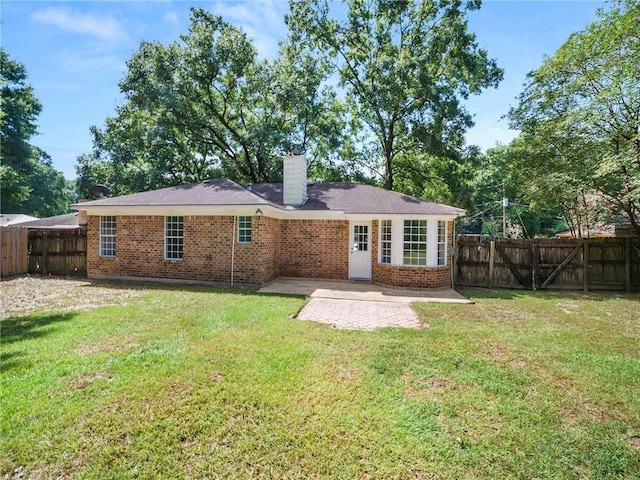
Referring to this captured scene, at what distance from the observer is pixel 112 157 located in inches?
957

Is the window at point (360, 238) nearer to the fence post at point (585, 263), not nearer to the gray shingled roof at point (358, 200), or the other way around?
the gray shingled roof at point (358, 200)

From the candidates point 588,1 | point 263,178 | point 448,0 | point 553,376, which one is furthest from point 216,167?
point 553,376

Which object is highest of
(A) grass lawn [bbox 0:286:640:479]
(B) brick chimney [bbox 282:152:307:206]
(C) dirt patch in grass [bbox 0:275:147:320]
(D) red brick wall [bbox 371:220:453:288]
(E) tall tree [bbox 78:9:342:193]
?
(E) tall tree [bbox 78:9:342:193]

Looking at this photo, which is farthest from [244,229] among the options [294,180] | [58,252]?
[58,252]

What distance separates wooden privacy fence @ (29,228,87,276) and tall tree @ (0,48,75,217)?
932cm

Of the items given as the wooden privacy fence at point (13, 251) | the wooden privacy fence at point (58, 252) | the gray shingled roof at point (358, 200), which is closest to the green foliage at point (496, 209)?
the gray shingled roof at point (358, 200)

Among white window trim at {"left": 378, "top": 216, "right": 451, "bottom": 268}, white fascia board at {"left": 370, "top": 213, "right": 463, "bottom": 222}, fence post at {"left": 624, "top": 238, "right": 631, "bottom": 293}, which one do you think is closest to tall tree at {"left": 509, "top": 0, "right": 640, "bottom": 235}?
fence post at {"left": 624, "top": 238, "right": 631, "bottom": 293}

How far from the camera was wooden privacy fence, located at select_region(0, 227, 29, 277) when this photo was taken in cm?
1159

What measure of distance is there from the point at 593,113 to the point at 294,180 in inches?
421

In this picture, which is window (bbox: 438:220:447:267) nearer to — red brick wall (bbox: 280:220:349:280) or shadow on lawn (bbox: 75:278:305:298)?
red brick wall (bbox: 280:220:349:280)

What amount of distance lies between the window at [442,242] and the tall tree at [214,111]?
1158 cm

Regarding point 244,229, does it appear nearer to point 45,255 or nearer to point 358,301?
point 358,301

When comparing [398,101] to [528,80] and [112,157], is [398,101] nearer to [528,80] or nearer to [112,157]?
[528,80]

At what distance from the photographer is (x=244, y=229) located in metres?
10.6
